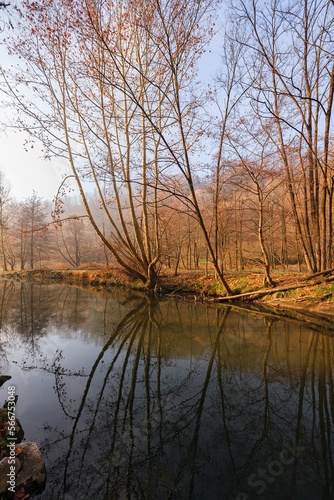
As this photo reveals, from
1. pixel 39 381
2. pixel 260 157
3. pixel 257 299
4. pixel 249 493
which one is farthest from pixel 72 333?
pixel 260 157

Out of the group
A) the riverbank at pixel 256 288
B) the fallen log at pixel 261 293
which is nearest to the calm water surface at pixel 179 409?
the riverbank at pixel 256 288

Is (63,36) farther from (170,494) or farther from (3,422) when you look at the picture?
(170,494)

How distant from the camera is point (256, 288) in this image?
428 inches

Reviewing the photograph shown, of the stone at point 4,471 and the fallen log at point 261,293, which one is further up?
the fallen log at point 261,293

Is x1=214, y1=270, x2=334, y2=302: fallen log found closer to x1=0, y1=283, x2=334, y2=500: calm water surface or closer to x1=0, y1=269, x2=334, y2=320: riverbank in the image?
x1=0, y1=269, x2=334, y2=320: riverbank

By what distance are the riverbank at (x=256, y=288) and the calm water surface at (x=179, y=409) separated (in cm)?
219

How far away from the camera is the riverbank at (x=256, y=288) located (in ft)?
28.5

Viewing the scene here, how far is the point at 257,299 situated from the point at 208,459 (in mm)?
8499

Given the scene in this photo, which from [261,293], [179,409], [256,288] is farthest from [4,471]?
[256,288]

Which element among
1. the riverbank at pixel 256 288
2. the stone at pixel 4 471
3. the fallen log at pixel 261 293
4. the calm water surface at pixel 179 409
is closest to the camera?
the stone at pixel 4 471

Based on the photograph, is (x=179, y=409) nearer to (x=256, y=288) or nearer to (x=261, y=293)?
(x=261, y=293)

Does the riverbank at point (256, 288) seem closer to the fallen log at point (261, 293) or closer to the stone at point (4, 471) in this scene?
the fallen log at point (261, 293)

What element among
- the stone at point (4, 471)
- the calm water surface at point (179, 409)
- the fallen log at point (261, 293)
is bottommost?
the calm water surface at point (179, 409)

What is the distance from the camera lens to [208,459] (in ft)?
8.70
